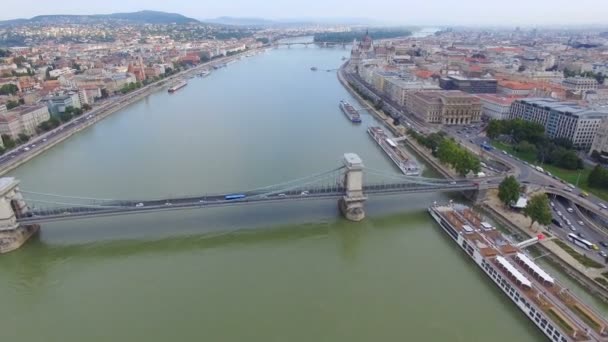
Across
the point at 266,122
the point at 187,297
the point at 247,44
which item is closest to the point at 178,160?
the point at 266,122

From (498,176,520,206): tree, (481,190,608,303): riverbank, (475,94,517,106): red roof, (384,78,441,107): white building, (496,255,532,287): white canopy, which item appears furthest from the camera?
(384,78,441,107): white building

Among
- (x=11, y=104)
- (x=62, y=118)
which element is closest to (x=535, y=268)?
(x=62, y=118)

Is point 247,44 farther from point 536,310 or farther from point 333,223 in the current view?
point 536,310

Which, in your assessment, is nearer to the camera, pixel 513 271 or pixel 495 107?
pixel 513 271

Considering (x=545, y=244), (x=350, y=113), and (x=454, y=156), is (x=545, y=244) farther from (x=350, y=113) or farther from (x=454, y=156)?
(x=350, y=113)

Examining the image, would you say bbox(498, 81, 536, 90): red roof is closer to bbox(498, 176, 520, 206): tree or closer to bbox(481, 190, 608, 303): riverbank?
bbox(481, 190, 608, 303): riverbank

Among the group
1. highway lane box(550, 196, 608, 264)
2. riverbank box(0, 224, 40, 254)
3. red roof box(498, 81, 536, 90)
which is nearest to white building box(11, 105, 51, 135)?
riverbank box(0, 224, 40, 254)
